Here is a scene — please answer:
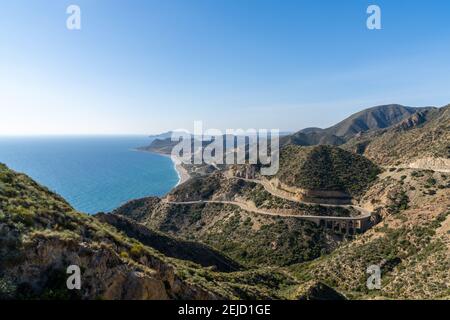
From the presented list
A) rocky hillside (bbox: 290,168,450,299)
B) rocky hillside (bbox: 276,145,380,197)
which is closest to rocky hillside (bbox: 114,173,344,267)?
rocky hillside (bbox: 276,145,380,197)

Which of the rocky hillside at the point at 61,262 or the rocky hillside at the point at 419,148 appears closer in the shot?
the rocky hillside at the point at 61,262

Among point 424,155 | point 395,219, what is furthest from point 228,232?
point 424,155

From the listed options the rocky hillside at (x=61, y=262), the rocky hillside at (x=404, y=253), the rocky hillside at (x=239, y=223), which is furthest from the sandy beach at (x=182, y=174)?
the rocky hillside at (x=61, y=262)

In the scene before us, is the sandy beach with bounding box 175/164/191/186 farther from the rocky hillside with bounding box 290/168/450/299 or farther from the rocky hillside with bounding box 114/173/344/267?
the rocky hillside with bounding box 290/168/450/299

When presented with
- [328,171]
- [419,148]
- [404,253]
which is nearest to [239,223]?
[328,171]

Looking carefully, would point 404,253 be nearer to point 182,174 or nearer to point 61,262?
point 61,262

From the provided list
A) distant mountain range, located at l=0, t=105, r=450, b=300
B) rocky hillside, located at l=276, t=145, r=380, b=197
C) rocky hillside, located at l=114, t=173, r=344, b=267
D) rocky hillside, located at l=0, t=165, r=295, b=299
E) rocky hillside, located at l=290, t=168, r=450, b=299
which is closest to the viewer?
rocky hillside, located at l=0, t=165, r=295, b=299

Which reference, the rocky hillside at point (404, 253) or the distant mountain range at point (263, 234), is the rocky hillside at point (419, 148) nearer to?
the distant mountain range at point (263, 234)

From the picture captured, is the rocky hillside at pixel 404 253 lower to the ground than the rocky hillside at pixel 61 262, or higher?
lower

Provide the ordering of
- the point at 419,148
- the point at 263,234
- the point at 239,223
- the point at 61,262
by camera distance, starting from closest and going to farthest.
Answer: the point at 61,262 < the point at 263,234 < the point at 239,223 < the point at 419,148

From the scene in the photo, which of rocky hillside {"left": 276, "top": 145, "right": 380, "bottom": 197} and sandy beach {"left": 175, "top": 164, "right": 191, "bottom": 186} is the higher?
rocky hillside {"left": 276, "top": 145, "right": 380, "bottom": 197}
